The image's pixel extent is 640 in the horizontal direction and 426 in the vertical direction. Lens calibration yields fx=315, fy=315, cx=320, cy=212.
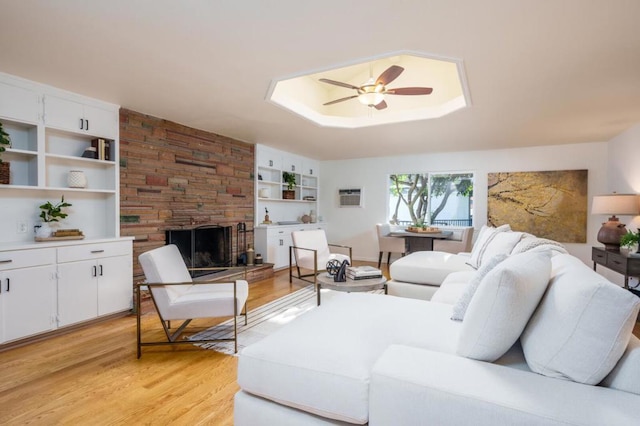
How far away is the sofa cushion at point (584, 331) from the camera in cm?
102

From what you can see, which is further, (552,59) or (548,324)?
(552,59)

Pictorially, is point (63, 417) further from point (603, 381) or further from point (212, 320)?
point (603, 381)

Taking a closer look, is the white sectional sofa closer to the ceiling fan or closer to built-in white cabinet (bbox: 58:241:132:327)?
the ceiling fan

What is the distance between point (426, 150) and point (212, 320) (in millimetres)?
4977

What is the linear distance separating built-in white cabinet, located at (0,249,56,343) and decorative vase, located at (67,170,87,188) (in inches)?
29.1

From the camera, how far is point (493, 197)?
6043mm

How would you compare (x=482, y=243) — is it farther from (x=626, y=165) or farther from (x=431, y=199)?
(x=431, y=199)

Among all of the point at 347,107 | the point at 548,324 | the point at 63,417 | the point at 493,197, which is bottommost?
the point at 63,417

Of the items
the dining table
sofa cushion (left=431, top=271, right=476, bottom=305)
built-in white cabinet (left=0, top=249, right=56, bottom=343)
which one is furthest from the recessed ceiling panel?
built-in white cabinet (left=0, top=249, right=56, bottom=343)

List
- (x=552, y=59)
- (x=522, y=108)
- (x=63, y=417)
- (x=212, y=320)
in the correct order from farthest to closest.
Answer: (x=522, y=108)
(x=212, y=320)
(x=552, y=59)
(x=63, y=417)

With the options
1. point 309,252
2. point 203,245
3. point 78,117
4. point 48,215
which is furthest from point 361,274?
point 78,117

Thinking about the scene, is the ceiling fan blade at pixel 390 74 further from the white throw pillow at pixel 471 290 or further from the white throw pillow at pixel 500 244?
the white throw pillow at pixel 471 290

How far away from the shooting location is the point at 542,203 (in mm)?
5680

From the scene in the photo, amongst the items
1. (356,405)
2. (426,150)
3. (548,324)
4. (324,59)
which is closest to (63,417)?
(356,405)
